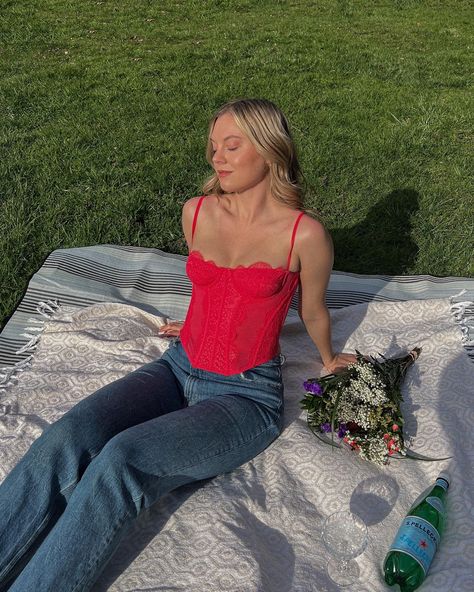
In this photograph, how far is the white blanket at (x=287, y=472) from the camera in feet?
9.27

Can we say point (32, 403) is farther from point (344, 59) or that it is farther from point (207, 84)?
point (344, 59)

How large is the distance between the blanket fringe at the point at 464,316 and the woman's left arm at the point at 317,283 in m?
0.89

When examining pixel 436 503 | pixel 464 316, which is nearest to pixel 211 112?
pixel 464 316

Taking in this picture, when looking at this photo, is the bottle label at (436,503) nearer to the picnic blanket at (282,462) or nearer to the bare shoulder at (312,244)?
the picnic blanket at (282,462)

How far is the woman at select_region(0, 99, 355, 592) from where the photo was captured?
271 cm

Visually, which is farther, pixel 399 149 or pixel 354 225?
pixel 399 149

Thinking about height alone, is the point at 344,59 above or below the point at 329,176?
above

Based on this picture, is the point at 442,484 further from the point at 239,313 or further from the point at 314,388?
the point at 239,313

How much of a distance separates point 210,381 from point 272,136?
1280 millimetres

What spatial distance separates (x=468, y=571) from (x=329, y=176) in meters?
4.73

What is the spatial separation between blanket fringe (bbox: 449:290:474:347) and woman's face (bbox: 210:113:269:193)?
1807 mm

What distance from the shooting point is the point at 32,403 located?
385cm

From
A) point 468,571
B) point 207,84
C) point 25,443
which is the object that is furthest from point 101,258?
point 207,84

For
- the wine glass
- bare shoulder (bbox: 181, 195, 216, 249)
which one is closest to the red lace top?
bare shoulder (bbox: 181, 195, 216, 249)
